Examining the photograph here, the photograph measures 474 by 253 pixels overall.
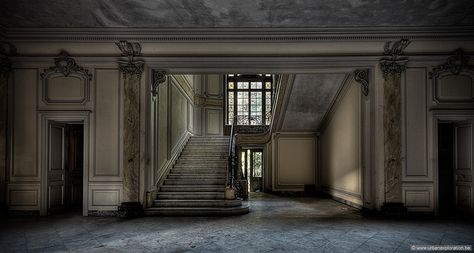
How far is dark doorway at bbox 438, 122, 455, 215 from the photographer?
8.04m

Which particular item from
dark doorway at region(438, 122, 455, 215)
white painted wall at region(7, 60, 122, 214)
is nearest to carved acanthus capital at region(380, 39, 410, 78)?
dark doorway at region(438, 122, 455, 215)

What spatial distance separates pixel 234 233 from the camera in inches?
216

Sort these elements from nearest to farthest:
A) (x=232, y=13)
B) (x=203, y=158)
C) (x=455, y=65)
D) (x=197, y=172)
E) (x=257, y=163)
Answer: (x=232, y=13) < (x=455, y=65) < (x=197, y=172) < (x=203, y=158) < (x=257, y=163)

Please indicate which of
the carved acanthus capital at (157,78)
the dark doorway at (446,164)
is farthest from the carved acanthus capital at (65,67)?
the dark doorway at (446,164)

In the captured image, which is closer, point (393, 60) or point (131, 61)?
point (393, 60)

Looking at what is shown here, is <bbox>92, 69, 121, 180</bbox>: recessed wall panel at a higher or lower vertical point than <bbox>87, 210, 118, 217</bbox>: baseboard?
higher

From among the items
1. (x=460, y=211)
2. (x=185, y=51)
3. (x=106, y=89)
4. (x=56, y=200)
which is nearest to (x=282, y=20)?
(x=185, y=51)

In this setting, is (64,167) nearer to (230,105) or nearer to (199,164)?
(199,164)

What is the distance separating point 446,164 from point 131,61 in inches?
279

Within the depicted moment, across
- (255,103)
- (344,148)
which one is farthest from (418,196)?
(255,103)

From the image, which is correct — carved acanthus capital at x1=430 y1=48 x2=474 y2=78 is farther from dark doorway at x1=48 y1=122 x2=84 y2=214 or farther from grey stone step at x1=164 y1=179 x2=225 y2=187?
dark doorway at x1=48 y1=122 x2=84 y2=214

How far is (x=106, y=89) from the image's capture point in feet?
23.6

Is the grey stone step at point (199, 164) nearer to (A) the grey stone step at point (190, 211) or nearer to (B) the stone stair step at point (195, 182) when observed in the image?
(B) the stone stair step at point (195, 182)

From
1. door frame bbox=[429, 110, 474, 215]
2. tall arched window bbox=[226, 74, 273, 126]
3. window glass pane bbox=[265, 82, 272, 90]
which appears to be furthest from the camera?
window glass pane bbox=[265, 82, 272, 90]
